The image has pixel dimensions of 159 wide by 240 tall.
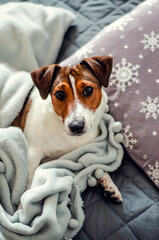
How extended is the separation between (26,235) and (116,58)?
3.70 ft

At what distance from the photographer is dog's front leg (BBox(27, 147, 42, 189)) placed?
1664 mm

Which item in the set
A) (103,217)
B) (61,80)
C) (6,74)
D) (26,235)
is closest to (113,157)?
(103,217)

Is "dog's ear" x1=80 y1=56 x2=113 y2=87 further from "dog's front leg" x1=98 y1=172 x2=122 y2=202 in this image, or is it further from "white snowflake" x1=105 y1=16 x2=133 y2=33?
"dog's front leg" x1=98 y1=172 x2=122 y2=202

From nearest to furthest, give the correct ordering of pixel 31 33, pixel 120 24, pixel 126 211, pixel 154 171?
pixel 126 211 → pixel 154 171 → pixel 120 24 → pixel 31 33

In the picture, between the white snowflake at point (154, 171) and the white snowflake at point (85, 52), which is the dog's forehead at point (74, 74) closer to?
the white snowflake at point (85, 52)

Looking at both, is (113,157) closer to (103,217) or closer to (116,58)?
(103,217)

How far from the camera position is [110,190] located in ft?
5.16

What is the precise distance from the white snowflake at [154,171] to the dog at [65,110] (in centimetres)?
20

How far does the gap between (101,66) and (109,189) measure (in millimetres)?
655

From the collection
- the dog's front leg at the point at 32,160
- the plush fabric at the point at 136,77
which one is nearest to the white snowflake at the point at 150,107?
the plush fabric at the point at 136,77

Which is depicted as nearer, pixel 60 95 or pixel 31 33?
pixel 60 95

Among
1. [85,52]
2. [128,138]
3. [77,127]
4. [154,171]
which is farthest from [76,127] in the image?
[85,52]

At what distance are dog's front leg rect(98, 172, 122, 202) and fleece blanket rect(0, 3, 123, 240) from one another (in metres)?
0.05

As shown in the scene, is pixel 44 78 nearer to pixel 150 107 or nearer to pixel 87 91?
pixel 87 91
